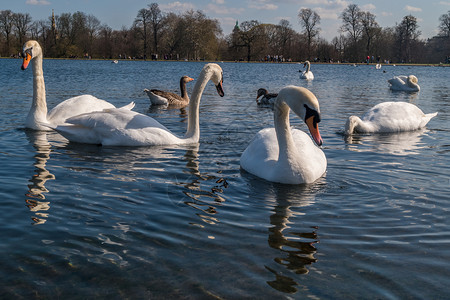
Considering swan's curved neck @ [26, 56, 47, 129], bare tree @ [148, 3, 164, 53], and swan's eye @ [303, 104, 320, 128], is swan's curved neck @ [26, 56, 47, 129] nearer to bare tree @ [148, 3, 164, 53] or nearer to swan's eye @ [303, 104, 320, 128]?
swan's eye @ [303, 104, 320, 128]

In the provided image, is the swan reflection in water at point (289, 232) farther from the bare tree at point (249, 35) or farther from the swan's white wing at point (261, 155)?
the bare tree at point (249, 35)

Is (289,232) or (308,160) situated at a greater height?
(308,160)

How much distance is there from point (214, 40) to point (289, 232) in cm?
10678

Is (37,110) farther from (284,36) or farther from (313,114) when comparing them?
(284,36)

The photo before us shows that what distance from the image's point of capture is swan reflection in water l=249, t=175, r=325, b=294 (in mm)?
3389

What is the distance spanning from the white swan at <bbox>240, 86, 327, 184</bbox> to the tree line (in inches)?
4001

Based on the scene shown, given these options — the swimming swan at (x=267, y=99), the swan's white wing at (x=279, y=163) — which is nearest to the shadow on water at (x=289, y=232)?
the swan's white wing at (x=279, y=163)

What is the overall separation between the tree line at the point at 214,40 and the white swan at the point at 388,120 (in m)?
97.4

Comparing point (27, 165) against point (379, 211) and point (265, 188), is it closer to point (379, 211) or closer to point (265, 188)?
point (265, 188)

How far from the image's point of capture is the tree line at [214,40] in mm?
106125

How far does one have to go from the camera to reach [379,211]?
4.84m

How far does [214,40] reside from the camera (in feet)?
354

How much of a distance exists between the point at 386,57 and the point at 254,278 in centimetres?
11536

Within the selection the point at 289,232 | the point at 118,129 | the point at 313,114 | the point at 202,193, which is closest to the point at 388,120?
the point at 313,114
